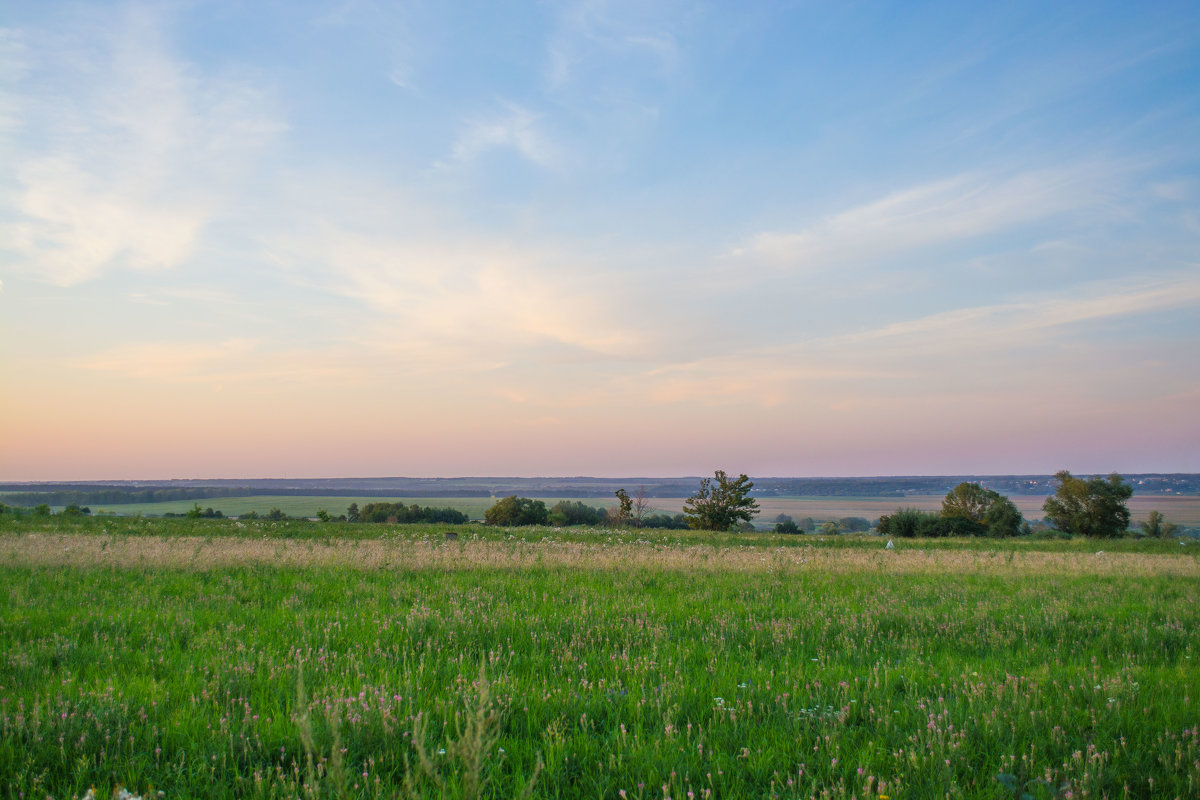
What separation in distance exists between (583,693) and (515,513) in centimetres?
6418

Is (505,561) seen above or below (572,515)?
above

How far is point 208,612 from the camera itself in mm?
8094

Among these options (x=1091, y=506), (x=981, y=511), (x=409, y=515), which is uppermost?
(x=1091, y=506)

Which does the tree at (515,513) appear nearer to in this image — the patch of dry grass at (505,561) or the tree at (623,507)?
the tree at (623,507)

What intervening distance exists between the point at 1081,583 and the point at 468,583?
1425 cm

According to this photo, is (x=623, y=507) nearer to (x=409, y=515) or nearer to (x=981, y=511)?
(x=409, y=515)

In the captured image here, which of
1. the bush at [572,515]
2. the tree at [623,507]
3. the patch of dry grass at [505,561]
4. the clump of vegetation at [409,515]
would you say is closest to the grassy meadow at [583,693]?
the patch of dry grass at [505,561]

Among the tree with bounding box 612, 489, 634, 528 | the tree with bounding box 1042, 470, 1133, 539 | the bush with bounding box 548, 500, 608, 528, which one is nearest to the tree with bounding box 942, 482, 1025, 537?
the tree with bounding box 1042, 470, 1133, 539

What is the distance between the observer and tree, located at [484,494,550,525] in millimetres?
66312

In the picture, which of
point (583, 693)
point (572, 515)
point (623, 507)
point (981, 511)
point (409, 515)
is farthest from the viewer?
point (572, 515)

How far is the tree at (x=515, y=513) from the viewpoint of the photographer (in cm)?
6631

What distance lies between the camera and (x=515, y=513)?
67.7m

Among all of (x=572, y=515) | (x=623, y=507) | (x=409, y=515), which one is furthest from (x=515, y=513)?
(x=409, y=515)

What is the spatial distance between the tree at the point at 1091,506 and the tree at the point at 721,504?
2850cm
